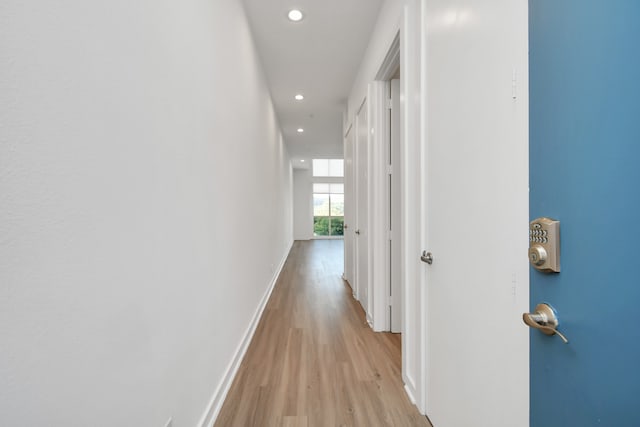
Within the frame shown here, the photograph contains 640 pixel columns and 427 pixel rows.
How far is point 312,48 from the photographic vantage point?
307cm

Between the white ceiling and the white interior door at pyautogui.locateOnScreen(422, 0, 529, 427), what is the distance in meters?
1.31

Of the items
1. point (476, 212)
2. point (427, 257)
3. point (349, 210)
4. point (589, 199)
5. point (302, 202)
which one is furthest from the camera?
point (302, 202)

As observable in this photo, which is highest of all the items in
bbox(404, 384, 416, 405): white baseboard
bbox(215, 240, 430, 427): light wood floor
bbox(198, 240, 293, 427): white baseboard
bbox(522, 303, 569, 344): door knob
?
bbox(522, 303, 569, 344): door knob

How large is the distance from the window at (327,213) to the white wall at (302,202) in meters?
0.29

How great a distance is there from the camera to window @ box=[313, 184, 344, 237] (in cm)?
1166

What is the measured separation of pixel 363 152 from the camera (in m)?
3.27

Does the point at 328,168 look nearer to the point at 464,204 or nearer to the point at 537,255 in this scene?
the point at 464,204

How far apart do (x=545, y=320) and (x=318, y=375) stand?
5.51 feet

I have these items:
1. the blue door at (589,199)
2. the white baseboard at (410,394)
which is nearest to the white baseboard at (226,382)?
the white baseboard at (410,394)

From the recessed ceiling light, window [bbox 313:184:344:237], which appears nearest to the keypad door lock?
the recessed ceiling light

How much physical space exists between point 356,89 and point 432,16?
231cm

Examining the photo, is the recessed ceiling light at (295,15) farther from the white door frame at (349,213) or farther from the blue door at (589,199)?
the blue door at (589,199)

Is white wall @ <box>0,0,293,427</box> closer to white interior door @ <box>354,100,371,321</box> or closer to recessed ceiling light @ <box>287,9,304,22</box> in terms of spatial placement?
recessed ceiling light @ <box>287,9,304,22</box>

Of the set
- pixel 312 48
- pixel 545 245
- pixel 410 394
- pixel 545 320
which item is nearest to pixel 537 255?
pixel 545 245
